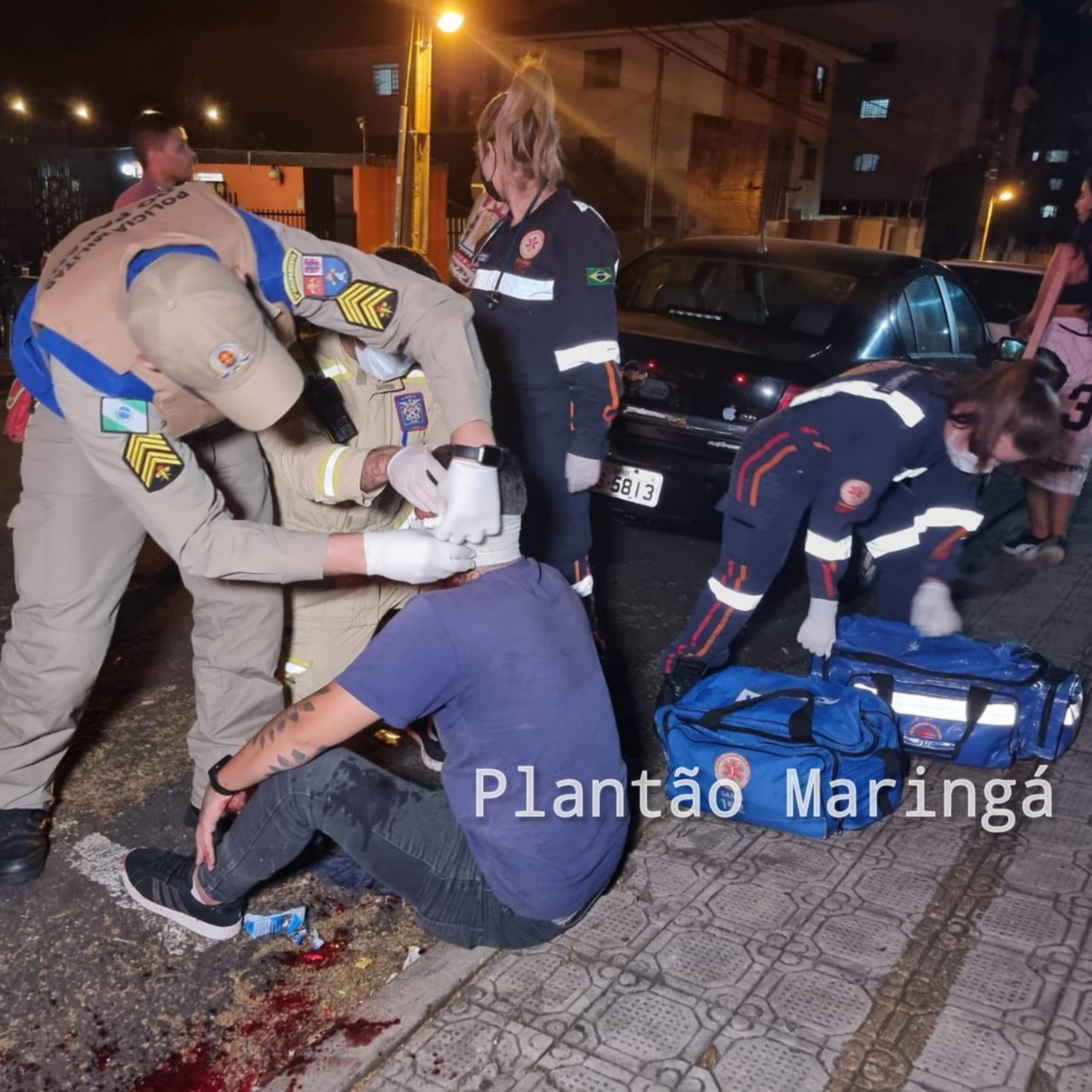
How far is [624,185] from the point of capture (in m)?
27.5

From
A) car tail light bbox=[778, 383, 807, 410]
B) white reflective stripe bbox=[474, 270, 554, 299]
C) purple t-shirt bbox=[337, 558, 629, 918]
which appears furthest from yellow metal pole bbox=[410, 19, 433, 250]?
purple t-shirt bbox=[337, 558, 629, 918]

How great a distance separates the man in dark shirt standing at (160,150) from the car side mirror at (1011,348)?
4494 mm

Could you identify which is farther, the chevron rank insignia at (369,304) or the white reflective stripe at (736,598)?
the white reflective stripe at (736,598)

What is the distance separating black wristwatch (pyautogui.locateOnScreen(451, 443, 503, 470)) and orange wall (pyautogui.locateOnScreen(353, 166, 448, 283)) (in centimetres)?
1540

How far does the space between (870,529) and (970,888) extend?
4.78ft

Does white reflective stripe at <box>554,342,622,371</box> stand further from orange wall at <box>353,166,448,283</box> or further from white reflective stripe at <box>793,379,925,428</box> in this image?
orange wall at <box>353,166,448,283</box>

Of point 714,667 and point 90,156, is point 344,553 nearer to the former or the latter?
point 714,667

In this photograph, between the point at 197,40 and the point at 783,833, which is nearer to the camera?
the point at 783,833

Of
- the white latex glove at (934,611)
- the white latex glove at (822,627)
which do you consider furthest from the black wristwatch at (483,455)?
the white latex glove at (934,611)

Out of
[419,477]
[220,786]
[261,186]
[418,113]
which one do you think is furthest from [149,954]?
[261,186]

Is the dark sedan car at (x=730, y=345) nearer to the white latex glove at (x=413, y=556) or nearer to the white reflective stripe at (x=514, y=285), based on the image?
the white reflective stripe at (x=514, y=285)

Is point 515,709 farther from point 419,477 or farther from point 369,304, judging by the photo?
point 369,304

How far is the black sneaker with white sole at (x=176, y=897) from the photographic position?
2.50 metres

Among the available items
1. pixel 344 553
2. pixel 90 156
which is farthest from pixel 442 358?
pixel 90 156
